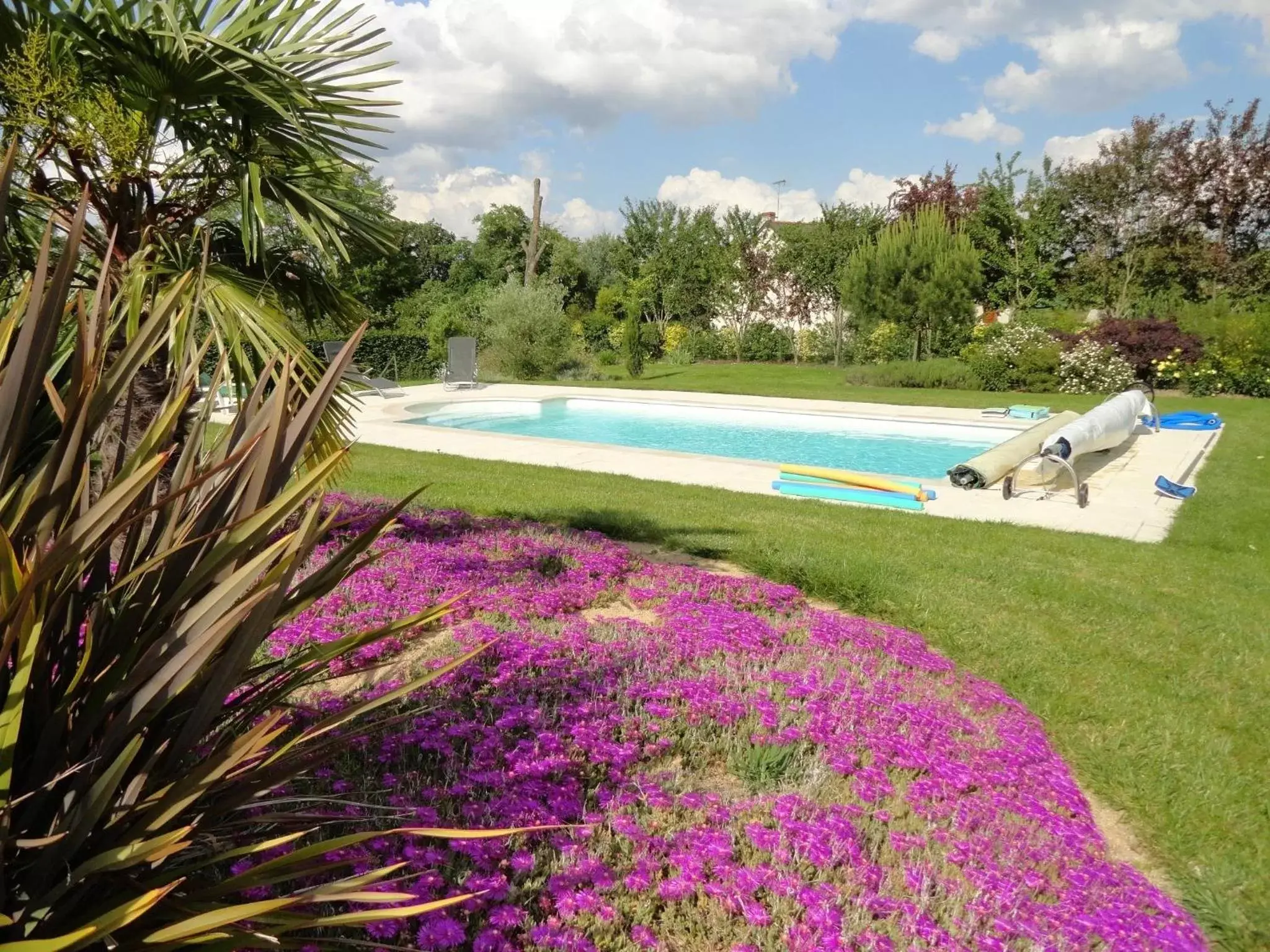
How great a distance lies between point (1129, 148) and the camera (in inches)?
931

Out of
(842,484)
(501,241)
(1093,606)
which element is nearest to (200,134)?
(1093,606)

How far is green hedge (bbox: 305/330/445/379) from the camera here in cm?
2189

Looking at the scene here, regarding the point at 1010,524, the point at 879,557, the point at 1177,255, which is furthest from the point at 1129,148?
the point at 879,557

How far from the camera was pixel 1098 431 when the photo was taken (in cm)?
979

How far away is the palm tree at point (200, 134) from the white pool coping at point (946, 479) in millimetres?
5365

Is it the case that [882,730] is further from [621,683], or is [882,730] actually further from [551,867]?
[551,867]

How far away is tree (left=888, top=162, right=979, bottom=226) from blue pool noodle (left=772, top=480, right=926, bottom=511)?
1949cm

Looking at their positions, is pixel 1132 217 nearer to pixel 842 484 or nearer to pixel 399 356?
pixel 842 484

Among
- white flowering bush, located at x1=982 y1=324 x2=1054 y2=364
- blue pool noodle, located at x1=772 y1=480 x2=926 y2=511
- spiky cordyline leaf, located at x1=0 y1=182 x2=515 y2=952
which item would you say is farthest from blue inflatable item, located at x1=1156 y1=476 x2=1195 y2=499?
white flowering bush, located at x1=982 y1=324 x2=1054 y2=364

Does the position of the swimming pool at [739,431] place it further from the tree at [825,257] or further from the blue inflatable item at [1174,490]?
the tree at [825,257]

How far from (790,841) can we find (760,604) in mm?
2414

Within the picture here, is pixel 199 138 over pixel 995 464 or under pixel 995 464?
over

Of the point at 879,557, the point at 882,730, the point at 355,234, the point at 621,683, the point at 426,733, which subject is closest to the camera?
the point at 426,733

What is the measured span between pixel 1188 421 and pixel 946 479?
6.99 meters
